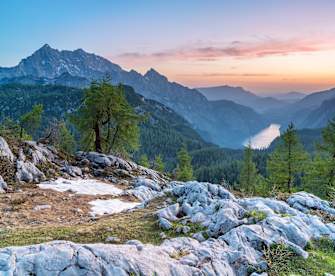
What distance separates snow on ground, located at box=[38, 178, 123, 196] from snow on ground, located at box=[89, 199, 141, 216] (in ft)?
8.36

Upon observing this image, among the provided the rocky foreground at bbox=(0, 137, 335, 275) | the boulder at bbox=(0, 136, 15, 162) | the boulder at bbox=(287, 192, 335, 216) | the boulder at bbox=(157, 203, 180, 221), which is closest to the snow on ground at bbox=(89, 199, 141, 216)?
the rocky foreground at bbox=(0, 137, 335, 275)

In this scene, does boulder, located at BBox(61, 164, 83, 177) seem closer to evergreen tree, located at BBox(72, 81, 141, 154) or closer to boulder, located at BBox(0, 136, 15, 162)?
boulder, located at BBox(0, 136, 15, 162)

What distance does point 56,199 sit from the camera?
23.9m

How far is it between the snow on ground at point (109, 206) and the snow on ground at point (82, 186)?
2.55 m

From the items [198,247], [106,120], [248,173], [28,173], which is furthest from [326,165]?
[198,247]

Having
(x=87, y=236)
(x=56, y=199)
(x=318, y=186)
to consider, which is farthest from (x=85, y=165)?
(x=318, y=186)

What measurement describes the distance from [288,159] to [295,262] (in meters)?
35.7

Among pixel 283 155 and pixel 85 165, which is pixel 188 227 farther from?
pixel 283 155

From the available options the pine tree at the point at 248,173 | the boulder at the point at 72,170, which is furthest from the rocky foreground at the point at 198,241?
the pine tree at the point at 248,173

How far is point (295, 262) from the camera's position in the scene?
12.2 m

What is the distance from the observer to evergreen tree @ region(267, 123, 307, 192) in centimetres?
4569

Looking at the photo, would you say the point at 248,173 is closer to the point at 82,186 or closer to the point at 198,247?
the point at 82,186

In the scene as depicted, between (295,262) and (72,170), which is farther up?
(295,262)

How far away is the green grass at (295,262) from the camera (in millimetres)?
11609
